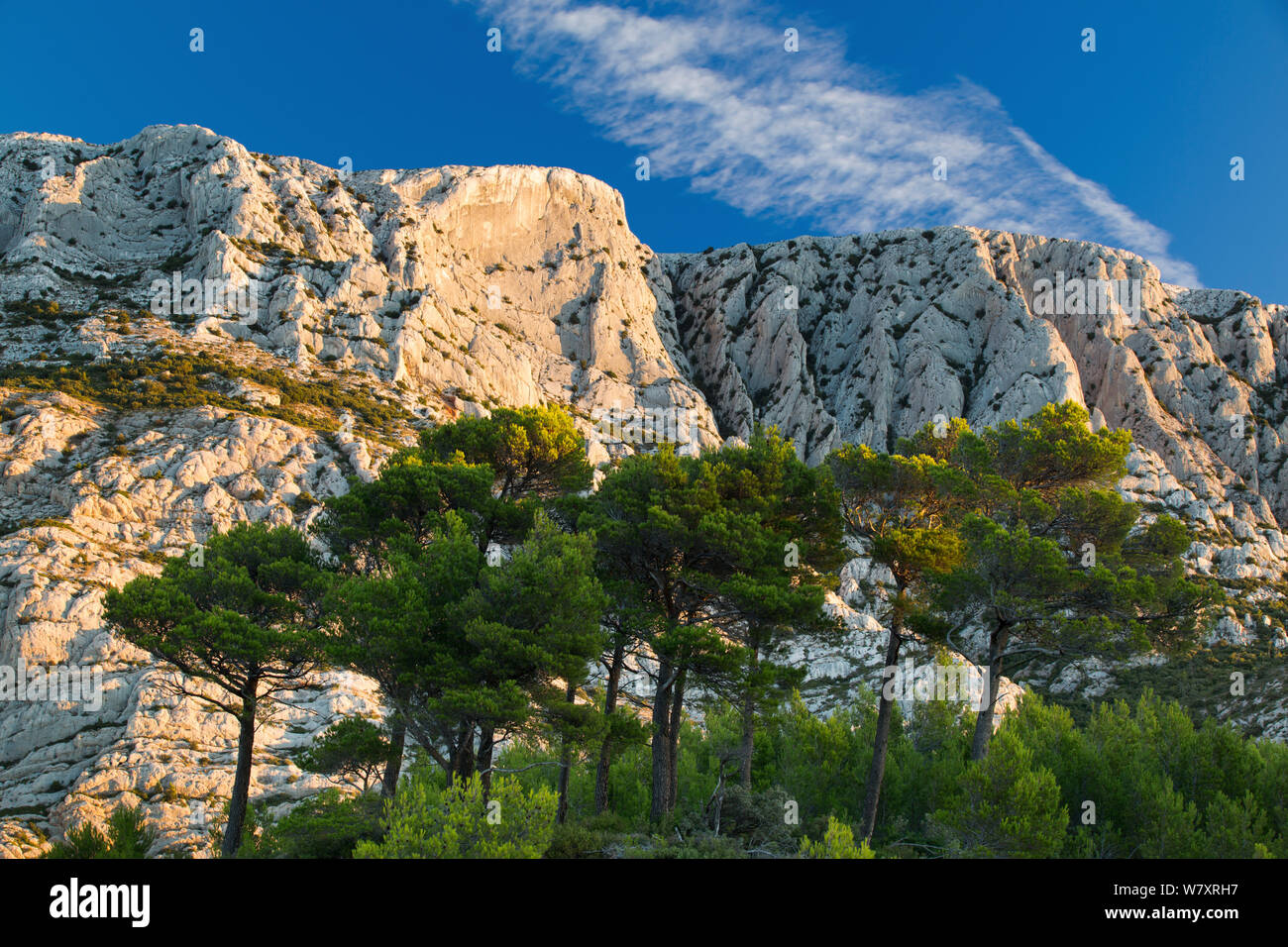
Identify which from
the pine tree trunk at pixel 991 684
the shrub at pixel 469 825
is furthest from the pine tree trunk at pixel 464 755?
the pine tree trunk at pixel 991 684

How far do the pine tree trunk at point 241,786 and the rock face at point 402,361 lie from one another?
5.05 meters

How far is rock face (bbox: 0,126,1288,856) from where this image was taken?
33.8 meters

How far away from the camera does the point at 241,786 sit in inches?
837

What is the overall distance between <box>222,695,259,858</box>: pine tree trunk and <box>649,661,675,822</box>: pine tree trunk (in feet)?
39.9

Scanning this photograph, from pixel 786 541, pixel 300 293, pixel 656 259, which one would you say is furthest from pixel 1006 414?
pixel 300 293

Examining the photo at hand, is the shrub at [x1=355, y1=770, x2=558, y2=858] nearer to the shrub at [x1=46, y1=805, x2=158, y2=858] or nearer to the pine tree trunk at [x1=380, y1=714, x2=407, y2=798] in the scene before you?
the pine tree trunk at [x1=380, y1=714, x2=407, y2=798]

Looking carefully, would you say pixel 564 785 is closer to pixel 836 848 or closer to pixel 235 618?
pixel 235 618

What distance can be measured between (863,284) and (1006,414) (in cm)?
3230

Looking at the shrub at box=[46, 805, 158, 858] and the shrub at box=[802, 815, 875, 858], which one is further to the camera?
the shrub at box=[46, 805, 158, 858]

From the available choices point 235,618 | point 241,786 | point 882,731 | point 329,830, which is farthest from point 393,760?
point 882,731

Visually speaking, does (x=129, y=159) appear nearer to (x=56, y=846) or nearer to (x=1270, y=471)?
(x=56, y=846)

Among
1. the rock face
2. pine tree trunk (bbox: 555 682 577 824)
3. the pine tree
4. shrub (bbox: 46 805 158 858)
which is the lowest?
shrub (bbox: 46 805 158 858)

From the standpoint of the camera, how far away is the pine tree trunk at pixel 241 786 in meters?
20.8

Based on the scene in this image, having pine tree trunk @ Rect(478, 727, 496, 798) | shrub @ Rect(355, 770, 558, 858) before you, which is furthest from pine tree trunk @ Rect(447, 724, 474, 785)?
shrub @ Rect(355, 770, 558, 858)
